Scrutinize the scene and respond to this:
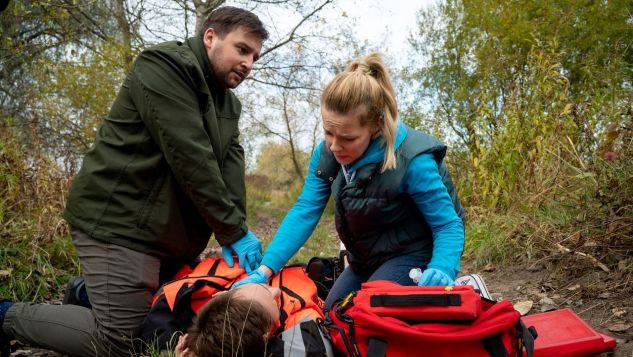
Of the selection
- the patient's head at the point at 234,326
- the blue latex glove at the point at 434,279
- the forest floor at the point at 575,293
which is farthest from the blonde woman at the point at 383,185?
the forest floor at the point at 575,293

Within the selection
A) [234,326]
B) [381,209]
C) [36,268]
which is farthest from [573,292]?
[36,268]

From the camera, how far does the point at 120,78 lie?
8672 millimetres

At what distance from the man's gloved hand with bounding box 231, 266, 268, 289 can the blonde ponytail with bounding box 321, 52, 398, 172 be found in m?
0.87

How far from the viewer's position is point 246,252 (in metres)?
3.04

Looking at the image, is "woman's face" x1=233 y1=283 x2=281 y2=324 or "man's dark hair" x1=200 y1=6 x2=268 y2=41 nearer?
"woman's face" x1=233 y1=283 x2=281 y2=324

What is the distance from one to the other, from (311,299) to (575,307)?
1.58m

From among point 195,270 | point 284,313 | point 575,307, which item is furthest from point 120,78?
point 575,307

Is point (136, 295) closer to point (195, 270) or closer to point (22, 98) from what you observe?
point (195, 270)

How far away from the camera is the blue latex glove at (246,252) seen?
304 centimetres

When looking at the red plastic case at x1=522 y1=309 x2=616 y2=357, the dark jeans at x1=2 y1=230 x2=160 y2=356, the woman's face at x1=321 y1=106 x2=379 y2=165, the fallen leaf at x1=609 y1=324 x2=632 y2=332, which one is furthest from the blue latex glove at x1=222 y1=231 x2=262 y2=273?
the fallen leaf at x1=609 y1=324 x2=632 y2=332

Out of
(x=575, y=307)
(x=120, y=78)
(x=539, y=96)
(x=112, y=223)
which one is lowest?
(x=575, y=307)

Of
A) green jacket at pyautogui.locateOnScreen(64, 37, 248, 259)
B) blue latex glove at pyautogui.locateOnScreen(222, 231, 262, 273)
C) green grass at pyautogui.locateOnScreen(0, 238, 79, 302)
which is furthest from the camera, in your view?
green grass at pyautogui.locateOnScreen(0, 238, 79, 302)

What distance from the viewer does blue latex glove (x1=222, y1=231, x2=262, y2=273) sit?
304 centimetres

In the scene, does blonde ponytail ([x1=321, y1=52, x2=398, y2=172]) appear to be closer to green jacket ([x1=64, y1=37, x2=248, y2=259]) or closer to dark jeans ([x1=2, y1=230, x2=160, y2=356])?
green jacket ([x1=64, y1=37, x2=248, y2=259])
